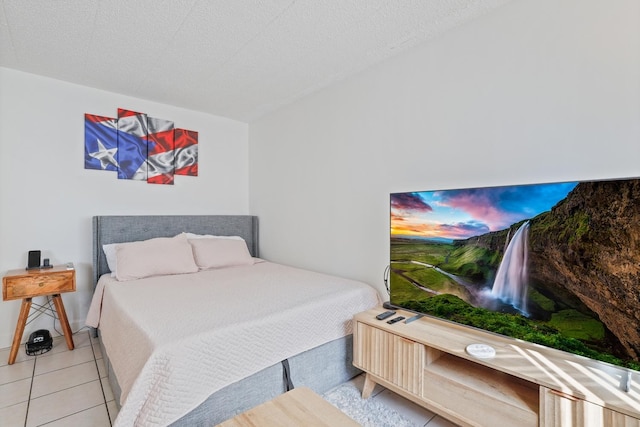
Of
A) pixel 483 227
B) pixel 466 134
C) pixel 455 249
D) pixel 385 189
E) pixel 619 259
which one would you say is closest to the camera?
pixel 619 259

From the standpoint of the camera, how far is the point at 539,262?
4.55ft

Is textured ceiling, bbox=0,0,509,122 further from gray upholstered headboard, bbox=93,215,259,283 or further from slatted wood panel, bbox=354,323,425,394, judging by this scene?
slatted wood panel, bbox=354,323,425,394

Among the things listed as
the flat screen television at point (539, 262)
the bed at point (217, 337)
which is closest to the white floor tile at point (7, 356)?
the bed at point (217, 337)

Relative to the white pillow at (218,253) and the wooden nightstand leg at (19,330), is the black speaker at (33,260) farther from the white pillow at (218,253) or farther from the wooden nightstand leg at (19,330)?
the white pillow at (218,253)

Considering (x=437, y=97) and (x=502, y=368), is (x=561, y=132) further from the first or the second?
(x=502, y=368)

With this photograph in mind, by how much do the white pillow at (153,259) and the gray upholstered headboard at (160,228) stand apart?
0.29 metres

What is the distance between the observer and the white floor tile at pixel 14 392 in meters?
1.89

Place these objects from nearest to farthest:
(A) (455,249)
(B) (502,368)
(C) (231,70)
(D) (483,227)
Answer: (B) (502,368) < (D) (483,227) < (A) (455,249) < (C) (231,70)

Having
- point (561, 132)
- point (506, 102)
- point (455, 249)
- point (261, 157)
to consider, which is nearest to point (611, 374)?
point (455, 249)

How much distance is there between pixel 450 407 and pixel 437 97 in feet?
6.00

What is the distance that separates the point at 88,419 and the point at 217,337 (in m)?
1.02

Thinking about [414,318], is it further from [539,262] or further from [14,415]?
[14,415]

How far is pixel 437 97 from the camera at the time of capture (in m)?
2.09

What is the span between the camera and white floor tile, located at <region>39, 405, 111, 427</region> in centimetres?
170
